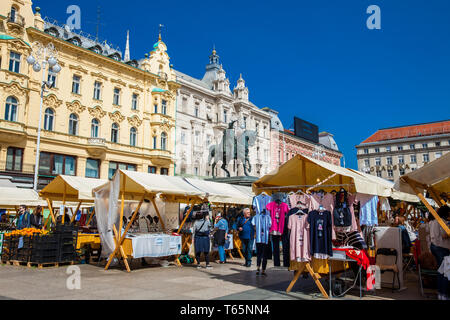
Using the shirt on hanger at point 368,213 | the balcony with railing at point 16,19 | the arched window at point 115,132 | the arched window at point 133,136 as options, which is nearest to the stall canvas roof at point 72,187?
the shirt on hanger at point 368,213

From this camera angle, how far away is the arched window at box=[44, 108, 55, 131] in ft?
104

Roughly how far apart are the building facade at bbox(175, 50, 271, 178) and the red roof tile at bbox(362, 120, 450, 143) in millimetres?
39904

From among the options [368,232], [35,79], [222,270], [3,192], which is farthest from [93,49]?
[368,232]

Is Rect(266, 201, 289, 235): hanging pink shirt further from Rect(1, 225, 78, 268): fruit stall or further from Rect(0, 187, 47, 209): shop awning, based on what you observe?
Rect(0, 187, 47, 209): shop awning

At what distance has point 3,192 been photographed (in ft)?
54.0

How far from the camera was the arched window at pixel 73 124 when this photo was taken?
3356cm

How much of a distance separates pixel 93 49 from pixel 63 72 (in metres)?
4.85

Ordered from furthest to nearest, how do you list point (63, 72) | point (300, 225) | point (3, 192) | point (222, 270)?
point (63, 72) → point (3, 192) → point (222, 270) → point (300, 225)

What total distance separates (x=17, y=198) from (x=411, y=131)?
279 ft

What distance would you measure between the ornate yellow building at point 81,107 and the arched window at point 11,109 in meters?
0.07

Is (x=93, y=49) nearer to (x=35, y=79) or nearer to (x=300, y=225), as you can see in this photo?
(x=35, y=79)

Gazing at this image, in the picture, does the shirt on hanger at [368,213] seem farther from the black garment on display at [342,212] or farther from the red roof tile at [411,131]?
the red roof tile at [411,131]

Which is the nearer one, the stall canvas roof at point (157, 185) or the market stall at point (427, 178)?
the market stall at point (427, 178)

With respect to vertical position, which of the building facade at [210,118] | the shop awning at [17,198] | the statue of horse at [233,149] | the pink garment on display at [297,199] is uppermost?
the building facade at [210,118]
